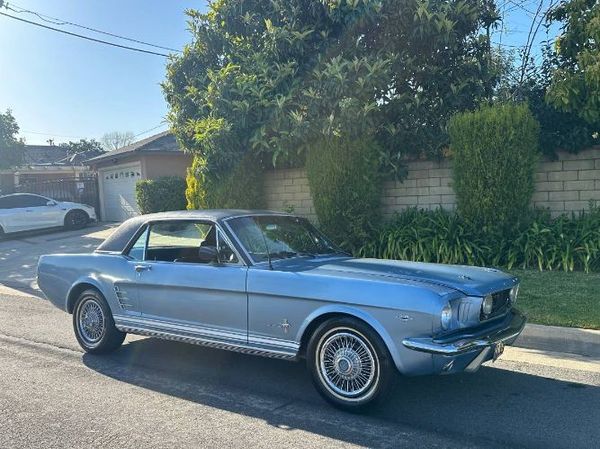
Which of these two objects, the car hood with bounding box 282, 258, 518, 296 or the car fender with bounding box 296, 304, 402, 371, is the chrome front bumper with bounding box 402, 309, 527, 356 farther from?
the car hood with bounding box 282, 258, 518, 296

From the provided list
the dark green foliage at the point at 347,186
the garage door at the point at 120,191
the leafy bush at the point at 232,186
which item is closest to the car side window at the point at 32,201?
the garage door at the point at 120,191

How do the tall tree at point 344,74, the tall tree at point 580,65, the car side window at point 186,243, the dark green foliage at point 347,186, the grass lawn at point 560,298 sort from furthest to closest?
1. the dark green foliage at point 347,186
2. the tall tree at point 344,74
3. the tall tree at point 580,65
4. the grass lawn at point 560,298
5. the car side window at point 186,243

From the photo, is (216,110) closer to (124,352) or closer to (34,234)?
(124,352)

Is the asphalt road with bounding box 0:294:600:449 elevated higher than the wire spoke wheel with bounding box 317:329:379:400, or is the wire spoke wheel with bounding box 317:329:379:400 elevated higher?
the wire spoke wheel with bounding box 317:329:379:400

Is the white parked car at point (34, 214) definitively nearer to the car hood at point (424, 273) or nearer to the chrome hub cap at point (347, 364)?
the car hood at point (424, 273)

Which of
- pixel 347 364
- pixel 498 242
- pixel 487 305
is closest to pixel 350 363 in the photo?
pixel 347 364

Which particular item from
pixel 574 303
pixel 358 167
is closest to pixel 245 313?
pixel 574 303

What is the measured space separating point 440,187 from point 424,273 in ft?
19.8

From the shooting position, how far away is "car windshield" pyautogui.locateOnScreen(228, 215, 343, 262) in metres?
5.22

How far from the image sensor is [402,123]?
402 inches

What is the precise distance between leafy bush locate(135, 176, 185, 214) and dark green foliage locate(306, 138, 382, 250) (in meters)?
7.21

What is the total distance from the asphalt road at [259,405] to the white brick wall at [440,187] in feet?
14.9

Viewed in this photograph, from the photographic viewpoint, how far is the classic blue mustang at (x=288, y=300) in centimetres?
417

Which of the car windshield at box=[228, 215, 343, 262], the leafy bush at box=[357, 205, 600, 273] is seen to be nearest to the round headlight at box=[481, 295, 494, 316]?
the car windshield at box=[228, 215, 343, 262]
